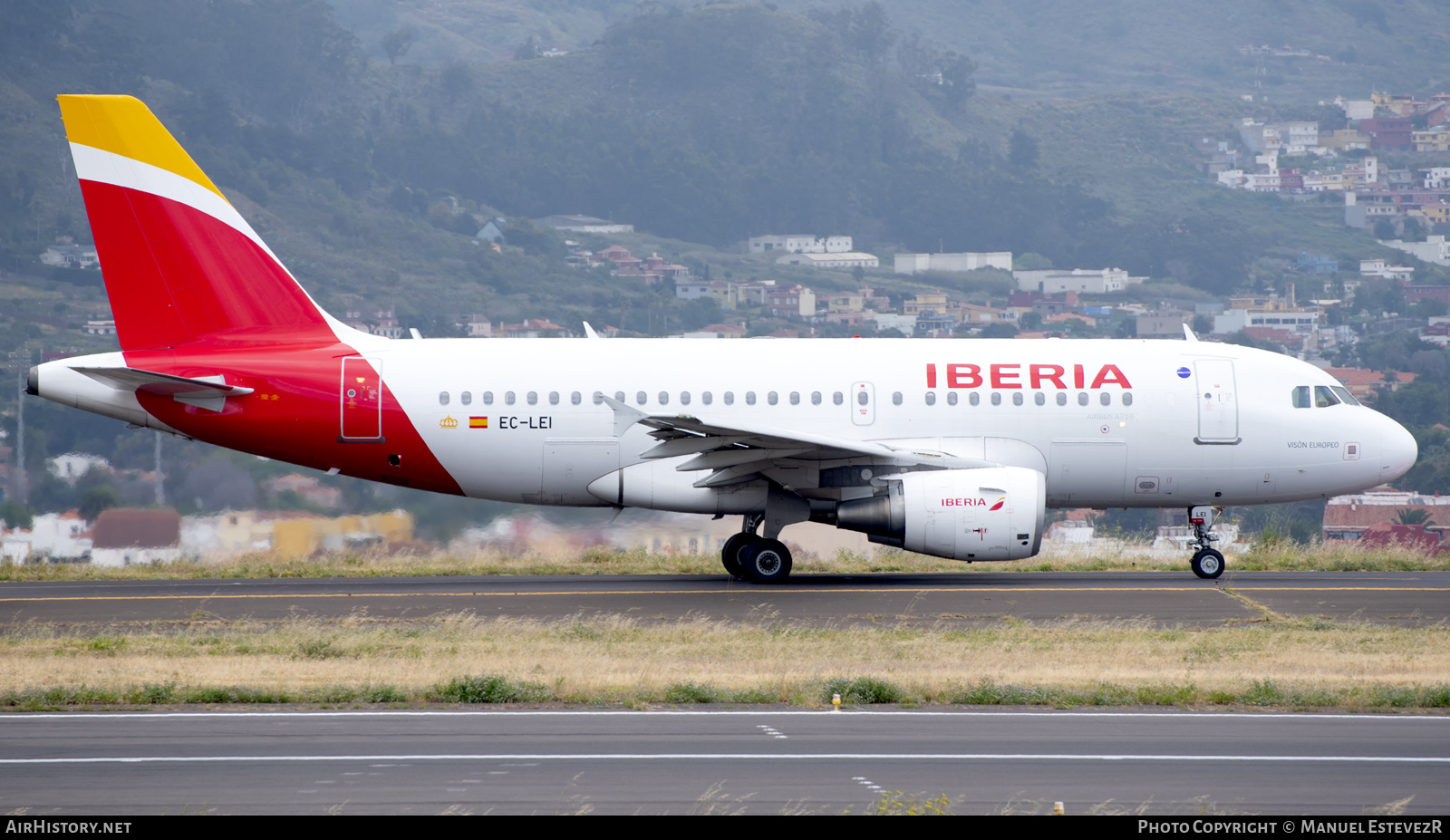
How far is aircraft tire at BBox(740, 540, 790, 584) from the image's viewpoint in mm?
22891

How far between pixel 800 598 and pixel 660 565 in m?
5.32

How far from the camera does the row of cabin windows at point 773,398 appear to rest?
23.2 metres

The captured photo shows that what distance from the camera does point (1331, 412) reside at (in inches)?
933

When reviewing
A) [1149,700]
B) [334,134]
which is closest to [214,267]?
[1149,700]

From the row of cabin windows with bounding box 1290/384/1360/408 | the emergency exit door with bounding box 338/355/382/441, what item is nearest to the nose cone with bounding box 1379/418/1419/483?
the row of cabin windows with bounding box 1290/384/1360/408

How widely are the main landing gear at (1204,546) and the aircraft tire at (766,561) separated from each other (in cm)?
605

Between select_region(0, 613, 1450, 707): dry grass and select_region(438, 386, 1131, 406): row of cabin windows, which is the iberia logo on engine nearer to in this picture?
select_region(438, 386, 1131, 406): row of cabin windows

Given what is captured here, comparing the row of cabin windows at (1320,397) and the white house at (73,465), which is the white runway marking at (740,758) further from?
the white house at (73,465)

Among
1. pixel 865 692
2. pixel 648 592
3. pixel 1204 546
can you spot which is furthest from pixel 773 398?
pixel 865 692

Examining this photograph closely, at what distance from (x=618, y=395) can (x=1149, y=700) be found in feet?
38.0

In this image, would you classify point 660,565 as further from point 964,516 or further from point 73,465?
point 73,465

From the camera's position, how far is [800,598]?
21.0 metres

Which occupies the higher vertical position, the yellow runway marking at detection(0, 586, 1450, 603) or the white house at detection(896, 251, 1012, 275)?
the white house at detection(896, 251, 1012, 275)

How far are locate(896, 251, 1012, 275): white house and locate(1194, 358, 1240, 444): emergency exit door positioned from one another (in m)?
155
